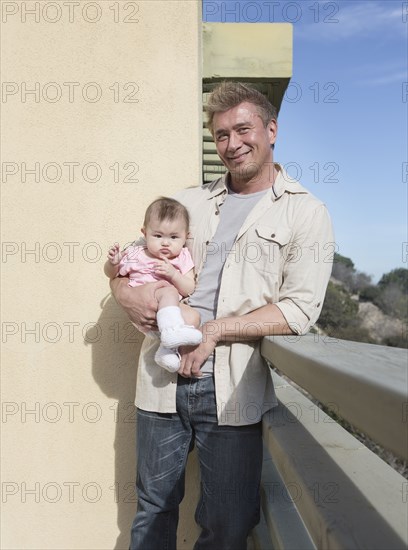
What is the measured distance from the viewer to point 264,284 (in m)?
1.90

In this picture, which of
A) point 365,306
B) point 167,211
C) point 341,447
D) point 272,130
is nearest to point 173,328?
point 167,211

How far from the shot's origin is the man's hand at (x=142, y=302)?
196cm

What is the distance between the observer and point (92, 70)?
2521 mm

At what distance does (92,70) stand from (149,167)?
0.50m

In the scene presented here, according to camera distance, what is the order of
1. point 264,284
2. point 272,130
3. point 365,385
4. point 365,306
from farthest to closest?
point 365,306 < point 272,130 < point 264,284 < point 365,385

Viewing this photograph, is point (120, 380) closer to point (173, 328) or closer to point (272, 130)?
point (173, 328)

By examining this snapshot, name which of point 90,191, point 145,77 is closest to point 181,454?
point 90,191

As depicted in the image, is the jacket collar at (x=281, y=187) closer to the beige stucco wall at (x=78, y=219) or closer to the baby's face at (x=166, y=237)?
the baby's face at (x=166, y=237)

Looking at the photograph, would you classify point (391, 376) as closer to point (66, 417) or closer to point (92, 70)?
point (66, 417)

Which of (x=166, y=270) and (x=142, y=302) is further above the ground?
(x=166, y=270)

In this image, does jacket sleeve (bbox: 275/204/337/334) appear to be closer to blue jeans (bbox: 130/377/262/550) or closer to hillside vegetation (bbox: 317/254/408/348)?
blue jeans (bbox: 130/377/262/550)

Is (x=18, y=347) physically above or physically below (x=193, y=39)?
below

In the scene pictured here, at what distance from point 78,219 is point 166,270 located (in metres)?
0.70

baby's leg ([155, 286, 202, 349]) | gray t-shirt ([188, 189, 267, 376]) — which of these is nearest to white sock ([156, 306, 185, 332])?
baby's leg ([155, 286, 202, 349])
